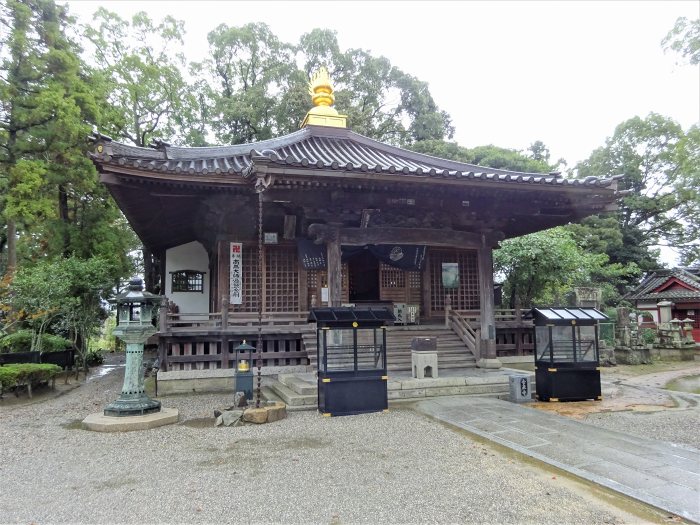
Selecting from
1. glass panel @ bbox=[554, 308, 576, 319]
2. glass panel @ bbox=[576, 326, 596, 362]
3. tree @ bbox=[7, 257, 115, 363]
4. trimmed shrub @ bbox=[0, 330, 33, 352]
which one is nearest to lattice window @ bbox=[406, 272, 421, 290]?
glass panel @ bbox=[554, 308, 576, 319]

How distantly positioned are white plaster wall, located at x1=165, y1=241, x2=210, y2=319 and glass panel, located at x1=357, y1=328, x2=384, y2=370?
8.87 meters

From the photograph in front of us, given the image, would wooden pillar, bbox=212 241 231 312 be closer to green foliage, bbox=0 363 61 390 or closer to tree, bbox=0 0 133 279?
green foliage, bbox=0 363 61 390

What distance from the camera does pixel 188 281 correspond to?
15.3 m

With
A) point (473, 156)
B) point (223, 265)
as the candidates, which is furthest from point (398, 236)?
point (473, 156)

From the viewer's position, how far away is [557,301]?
58.6ft

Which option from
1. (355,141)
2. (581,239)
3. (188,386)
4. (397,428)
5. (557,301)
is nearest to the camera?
(397,428)

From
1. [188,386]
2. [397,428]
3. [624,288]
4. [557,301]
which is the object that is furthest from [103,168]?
[624,288]

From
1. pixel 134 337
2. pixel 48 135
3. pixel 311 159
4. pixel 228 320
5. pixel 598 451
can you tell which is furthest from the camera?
pixel 48 135

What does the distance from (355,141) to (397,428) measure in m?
9.66

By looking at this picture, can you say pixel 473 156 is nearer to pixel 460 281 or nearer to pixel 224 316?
pixel 460 281

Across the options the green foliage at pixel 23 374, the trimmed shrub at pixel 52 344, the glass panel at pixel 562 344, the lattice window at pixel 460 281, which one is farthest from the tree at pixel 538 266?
the trimmed shrub at pixel 52 344

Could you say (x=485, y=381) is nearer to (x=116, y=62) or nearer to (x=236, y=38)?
(x=116, y=62)

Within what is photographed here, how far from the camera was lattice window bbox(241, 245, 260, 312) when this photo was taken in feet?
38.7

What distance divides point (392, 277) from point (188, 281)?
6.95 metres
